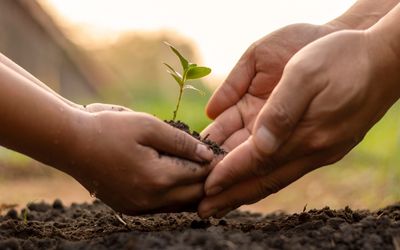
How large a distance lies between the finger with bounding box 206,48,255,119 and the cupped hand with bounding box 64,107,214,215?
27.7 inches

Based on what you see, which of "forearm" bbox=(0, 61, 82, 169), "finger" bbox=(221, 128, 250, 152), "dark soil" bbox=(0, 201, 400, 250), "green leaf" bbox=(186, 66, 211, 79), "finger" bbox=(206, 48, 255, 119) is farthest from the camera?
"finger" bbox=(206, 48, 255, 119)

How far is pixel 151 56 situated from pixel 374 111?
2887 cm

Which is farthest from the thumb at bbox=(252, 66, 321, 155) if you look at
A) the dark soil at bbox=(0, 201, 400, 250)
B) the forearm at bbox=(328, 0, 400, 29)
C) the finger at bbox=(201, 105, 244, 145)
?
the forearm at bbox=(328, 0, 400, 29)

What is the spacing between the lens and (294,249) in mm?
1619

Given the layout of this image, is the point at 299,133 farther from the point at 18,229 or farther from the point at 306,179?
the point at 306,179

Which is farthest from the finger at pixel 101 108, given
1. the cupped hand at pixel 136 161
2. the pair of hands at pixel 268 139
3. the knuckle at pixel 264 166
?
the knuckle at pixel 264 166

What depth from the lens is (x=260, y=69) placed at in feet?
8.80

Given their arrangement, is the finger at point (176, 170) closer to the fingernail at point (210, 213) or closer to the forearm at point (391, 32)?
the fingernail at point (210, 213)

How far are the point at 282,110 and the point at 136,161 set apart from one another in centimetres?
43

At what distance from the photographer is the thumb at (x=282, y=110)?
71.4 inches

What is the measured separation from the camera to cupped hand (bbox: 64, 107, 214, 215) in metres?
1.81

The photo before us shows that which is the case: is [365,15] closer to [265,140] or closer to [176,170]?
[265,140]

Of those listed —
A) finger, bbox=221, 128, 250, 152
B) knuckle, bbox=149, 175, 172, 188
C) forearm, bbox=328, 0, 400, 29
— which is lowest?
knuckle, bbox=149, 175, 172, 188

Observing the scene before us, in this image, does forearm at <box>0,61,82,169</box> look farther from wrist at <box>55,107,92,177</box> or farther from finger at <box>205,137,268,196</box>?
finger at <box>205,137,268,196</box>
